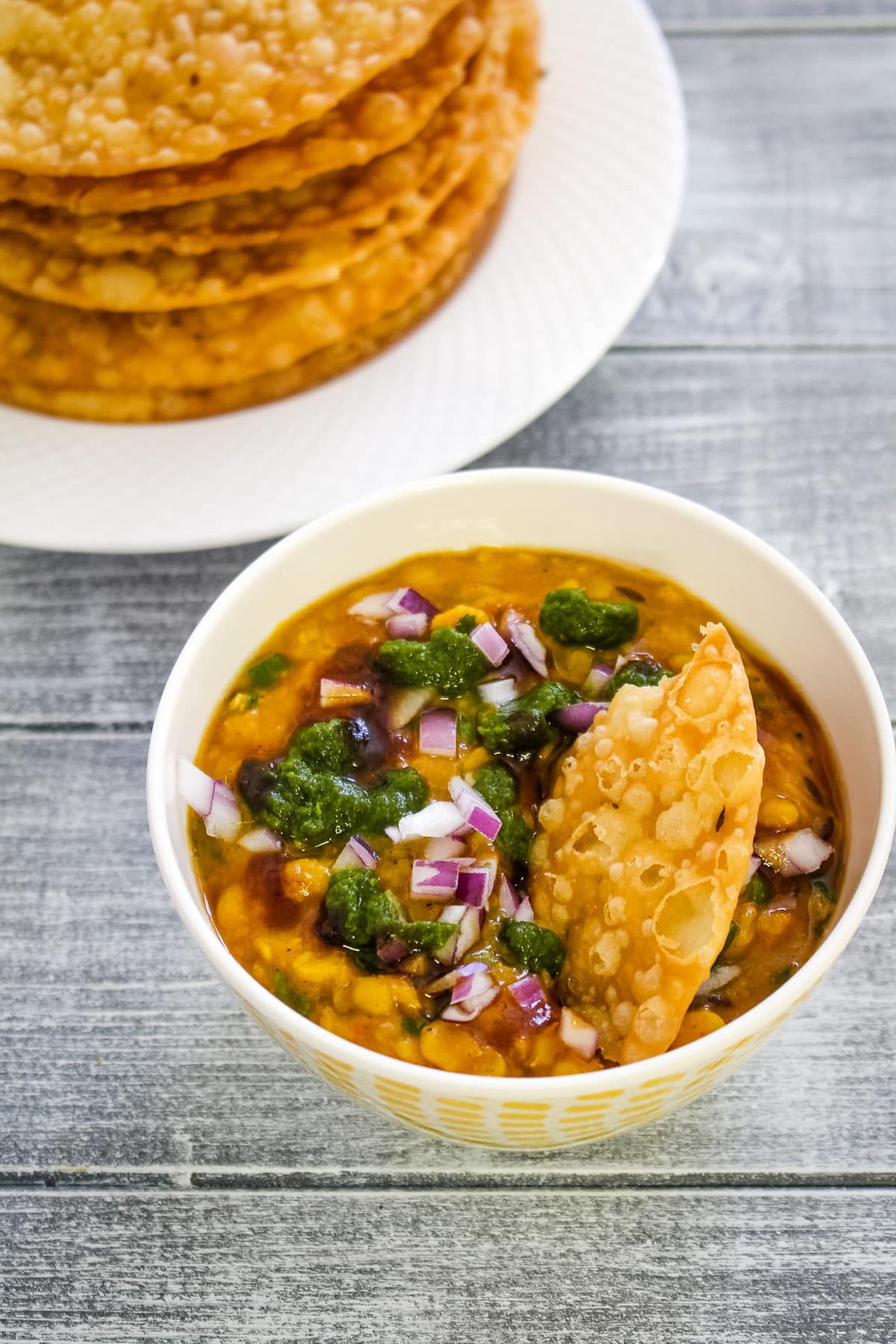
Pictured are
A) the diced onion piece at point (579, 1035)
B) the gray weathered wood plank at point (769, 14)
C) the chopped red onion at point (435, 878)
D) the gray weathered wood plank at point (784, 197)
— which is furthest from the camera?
the gray weathered wood plank at point (769, 14)

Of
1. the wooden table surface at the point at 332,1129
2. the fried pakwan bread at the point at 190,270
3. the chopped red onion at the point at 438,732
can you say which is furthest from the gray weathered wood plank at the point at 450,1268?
the fried pakwan bread at the point at 190,270

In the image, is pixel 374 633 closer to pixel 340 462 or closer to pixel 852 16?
pixel 340 462

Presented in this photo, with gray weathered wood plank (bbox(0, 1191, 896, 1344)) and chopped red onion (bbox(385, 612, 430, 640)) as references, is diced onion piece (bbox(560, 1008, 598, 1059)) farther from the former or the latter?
chopped red onion (bbox(385, 612, 430, 640))

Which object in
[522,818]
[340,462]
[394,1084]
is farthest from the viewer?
[340,462]

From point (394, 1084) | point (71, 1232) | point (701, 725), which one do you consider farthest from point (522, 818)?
point (71, 1232)

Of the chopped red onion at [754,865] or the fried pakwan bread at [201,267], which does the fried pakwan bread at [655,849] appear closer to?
the chopped red onion at [754,865]

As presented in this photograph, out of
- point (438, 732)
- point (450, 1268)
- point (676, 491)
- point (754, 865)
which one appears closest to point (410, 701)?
point (438, 732)

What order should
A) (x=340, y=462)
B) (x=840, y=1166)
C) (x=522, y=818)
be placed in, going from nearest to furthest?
(x=522, y=818)
(x=840, y=1166)
(x=340, y=462)

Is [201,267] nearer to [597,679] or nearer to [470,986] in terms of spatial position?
[597,679]
